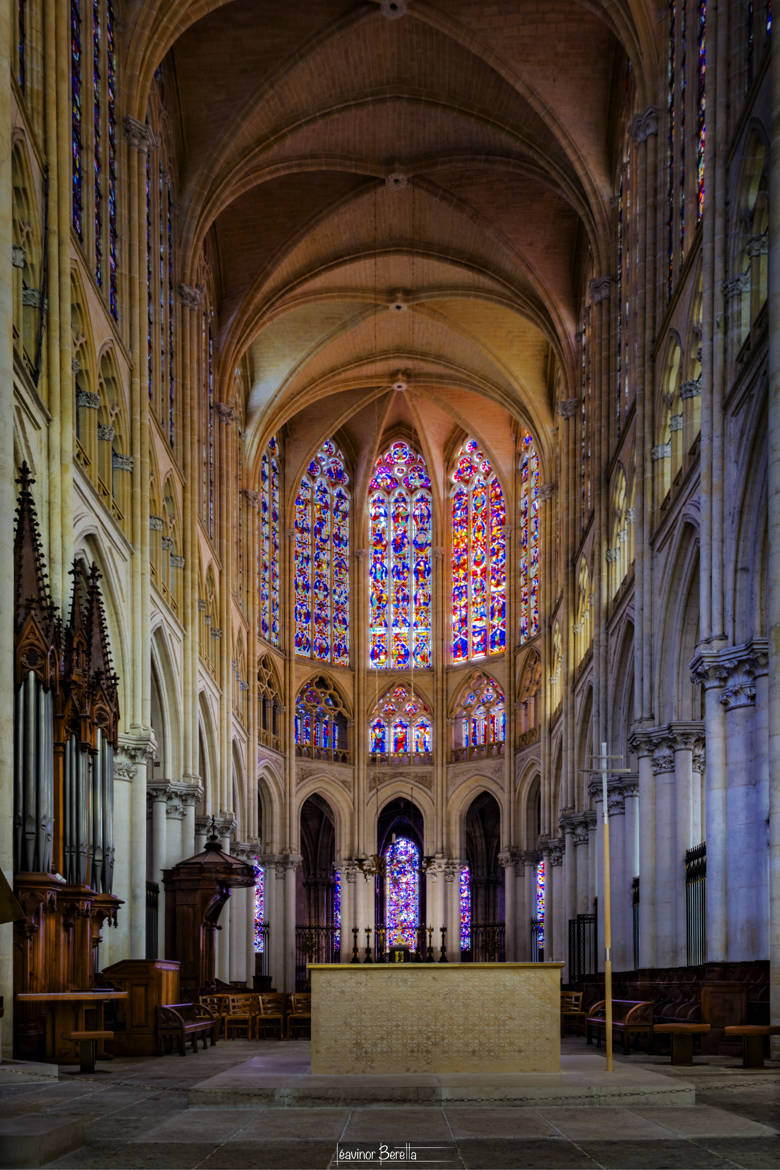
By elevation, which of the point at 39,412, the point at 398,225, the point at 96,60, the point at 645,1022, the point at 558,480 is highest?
the point at 398,225

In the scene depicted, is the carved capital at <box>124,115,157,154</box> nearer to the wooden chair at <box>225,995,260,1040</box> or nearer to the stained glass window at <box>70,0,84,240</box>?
the stained glass window at <box>70,0,84,240</box>

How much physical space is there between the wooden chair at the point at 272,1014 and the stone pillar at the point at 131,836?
2.96m

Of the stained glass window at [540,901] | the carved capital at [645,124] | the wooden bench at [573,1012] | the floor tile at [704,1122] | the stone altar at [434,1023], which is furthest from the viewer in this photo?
the stained glass window at [540,901]

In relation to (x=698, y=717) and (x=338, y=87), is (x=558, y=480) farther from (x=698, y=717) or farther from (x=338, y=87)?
(x=698, y=717)

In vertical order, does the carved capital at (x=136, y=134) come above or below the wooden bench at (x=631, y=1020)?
above

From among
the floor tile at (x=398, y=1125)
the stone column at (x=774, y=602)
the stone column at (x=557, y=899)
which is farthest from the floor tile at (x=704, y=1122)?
the stone column at (x=557, y=899)

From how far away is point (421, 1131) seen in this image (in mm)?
10758

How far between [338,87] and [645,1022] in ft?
78.1

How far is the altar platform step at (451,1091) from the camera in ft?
41.4

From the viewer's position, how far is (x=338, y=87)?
3528 cm

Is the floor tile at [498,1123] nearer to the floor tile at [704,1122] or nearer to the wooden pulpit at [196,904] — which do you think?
the floor tile at [704,1122]

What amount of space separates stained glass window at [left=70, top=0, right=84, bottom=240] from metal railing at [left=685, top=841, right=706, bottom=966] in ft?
47.7

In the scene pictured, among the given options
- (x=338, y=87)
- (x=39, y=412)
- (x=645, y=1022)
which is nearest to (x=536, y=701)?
(x=338, y=87)

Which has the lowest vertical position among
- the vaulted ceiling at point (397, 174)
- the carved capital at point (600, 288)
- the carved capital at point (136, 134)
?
the carved capital at point (600, 288)
